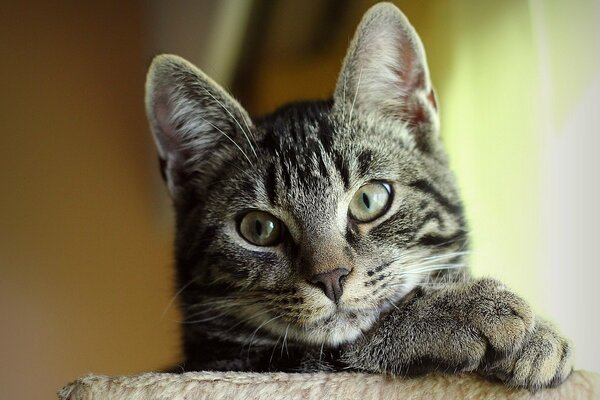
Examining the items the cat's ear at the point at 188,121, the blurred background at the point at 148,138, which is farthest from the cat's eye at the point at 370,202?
the blurred background at the point at 148,138

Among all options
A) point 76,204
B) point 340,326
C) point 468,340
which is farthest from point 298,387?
point 76,204

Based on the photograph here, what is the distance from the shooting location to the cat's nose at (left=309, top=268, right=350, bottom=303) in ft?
3.36

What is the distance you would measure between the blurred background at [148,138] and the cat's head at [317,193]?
1.20 ft

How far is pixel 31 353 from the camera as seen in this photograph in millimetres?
2248

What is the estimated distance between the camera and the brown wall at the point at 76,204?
229 cm

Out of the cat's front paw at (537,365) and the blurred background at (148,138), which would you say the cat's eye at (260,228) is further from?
the blurred background at (148,138)

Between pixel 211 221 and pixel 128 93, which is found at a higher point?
pixel 128 93

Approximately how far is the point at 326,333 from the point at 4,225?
1.69 m

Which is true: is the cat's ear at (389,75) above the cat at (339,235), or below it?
above

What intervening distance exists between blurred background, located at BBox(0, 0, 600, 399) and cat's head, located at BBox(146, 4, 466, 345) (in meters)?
0.37

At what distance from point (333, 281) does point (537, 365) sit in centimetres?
34

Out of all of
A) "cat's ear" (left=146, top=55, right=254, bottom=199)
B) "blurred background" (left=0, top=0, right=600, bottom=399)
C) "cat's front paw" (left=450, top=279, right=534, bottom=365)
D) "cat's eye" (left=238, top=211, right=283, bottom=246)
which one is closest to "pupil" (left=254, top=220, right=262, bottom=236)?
"cat's eye" (left=238, top=211, right=283, bottom=246)

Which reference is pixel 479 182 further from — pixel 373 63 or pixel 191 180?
pixel 191 180

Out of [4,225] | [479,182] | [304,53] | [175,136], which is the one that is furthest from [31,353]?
[479,182]
